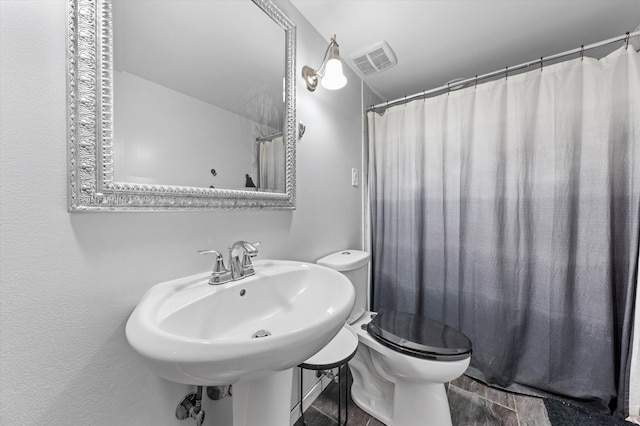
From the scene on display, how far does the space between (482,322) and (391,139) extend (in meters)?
1.28

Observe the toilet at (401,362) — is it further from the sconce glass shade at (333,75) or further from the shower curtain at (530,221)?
the sconce glass shade at (333,75)

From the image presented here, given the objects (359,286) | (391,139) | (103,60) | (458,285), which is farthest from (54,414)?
(391,139)

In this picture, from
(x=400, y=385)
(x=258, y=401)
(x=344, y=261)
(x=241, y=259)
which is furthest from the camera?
(x=344, y=261)

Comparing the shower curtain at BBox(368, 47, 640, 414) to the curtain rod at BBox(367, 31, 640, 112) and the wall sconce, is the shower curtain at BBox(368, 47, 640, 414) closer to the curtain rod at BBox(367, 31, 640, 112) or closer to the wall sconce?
the curtain rod at BBox(367, 31, 640, 112)

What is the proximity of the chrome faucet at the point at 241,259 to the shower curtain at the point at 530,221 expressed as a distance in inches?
45.2

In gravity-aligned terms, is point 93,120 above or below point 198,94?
below

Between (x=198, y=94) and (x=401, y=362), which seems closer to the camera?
(x=198, y=94)

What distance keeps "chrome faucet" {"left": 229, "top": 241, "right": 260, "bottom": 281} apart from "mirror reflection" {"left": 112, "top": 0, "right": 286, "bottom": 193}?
8.6 inches

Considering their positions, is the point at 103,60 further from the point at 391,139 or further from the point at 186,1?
the point at 391,139

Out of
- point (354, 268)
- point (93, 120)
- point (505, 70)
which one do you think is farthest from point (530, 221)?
point (93, 120)

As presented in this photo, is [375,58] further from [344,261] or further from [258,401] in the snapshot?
[258,401]

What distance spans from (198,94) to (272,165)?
1.14ft

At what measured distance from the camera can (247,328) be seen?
749 mm

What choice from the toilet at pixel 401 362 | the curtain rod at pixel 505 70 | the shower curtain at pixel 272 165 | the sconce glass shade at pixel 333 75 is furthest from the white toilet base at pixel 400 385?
the curtain rod at pixel 505 70
